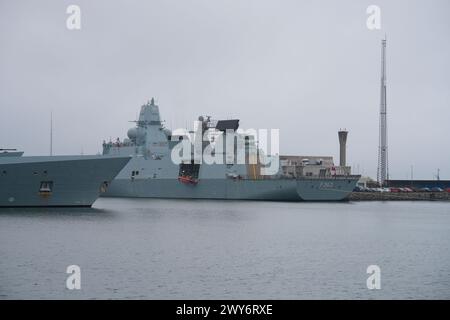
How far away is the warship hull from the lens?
3841 centimetres

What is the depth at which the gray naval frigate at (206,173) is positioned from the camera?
60.7 metres

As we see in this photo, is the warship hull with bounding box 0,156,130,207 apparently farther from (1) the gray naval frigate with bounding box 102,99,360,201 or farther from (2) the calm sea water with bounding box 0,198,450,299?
(1) the gray naval frigate with bounding box 102,99,360,201

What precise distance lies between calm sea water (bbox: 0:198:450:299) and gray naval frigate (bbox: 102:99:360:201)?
73.7 feet

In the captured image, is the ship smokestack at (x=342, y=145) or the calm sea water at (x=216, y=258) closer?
the calm sea water at (x=216, y=258)

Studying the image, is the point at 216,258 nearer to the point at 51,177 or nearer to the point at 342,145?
the point at 51,177

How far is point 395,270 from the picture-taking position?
2145 centimetres

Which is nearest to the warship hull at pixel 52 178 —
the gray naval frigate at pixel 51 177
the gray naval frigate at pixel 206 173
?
the gray naval frigate at pixel 51 177

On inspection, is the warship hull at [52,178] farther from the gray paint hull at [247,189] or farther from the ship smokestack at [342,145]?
the ship smokestack at [342,145]

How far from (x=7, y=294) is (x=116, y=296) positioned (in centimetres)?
252

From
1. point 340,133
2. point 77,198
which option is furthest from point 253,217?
point 340,133

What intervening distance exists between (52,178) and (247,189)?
24684 millimetres

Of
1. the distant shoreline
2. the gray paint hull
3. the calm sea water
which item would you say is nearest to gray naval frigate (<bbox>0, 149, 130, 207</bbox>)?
the calm sea water

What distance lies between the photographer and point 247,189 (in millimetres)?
61469

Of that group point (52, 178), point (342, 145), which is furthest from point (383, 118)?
point (52, 178)
